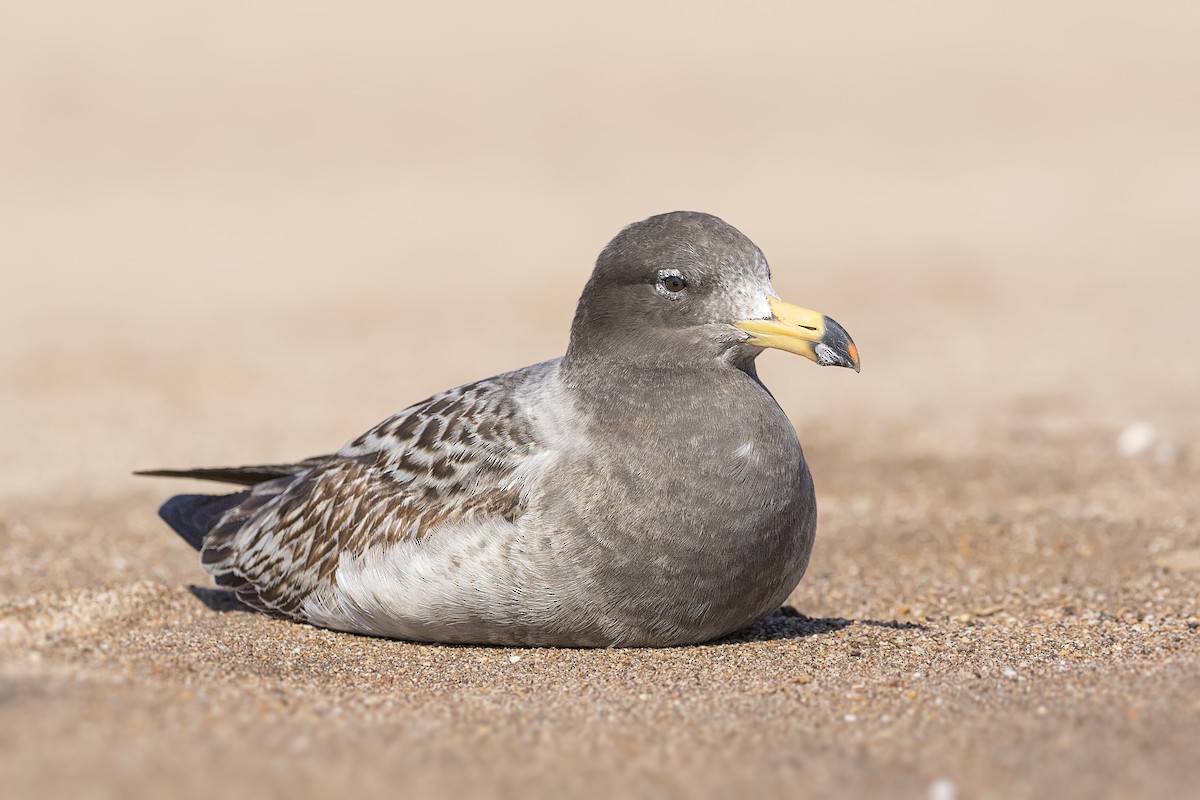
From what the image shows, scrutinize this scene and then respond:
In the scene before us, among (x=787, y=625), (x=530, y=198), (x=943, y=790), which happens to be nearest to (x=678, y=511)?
(x=787, y=625)

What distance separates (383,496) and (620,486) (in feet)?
4.19

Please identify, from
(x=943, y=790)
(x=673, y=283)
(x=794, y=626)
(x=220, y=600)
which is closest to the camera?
(x=943, y=790)

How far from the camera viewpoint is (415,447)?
264 inches

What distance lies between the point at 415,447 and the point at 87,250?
17.8m

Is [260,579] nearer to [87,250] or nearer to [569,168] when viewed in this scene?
[87,250]

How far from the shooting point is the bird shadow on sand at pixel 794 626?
6.62 m

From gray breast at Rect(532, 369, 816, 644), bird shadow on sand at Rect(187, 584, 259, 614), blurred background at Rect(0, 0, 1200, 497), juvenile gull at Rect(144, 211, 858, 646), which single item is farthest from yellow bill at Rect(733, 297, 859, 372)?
blurred background at Rect(0, 0, 1200, 497)

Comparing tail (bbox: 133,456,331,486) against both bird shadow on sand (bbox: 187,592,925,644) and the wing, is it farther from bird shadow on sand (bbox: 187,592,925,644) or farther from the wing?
bird shadow on sand (bbox: 187,592,925,644)

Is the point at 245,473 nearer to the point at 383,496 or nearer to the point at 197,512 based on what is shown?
the point at 197,512

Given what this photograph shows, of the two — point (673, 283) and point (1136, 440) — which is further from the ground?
point (673, 283)

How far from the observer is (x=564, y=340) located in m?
17.5

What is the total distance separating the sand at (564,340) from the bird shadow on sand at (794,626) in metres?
0.05

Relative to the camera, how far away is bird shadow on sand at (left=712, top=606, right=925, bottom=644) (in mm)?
6617

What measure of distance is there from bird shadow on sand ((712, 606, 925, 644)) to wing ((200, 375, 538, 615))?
4.28 ft
